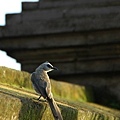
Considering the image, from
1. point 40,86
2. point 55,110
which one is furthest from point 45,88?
point 55,110

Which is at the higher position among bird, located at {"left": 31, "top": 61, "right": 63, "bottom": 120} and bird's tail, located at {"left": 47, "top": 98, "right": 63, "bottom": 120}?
bird, located at {"left": 31, "top": 61, "right": 63, "bottom": 120}

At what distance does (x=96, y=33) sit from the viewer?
10.7 m

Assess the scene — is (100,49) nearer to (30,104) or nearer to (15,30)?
(15,30)

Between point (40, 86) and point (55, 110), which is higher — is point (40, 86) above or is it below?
above

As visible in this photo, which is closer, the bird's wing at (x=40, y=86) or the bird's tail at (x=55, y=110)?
the bird's tail at (x=55, y=110)

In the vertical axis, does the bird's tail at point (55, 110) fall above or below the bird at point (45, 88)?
below

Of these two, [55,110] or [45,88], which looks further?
[45,88]

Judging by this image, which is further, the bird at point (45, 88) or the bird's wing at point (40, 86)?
the bird's wing at point (40, 86)

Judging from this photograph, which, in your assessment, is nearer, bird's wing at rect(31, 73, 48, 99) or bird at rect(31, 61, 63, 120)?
bird at rect(31, 61, 63, 120)

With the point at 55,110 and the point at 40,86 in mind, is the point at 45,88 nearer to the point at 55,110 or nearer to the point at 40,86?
the point at 40,86

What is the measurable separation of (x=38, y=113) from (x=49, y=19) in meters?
5.04

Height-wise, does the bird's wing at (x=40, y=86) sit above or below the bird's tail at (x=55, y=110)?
above

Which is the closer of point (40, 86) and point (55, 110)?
point (55, 110)

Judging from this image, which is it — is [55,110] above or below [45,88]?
below
